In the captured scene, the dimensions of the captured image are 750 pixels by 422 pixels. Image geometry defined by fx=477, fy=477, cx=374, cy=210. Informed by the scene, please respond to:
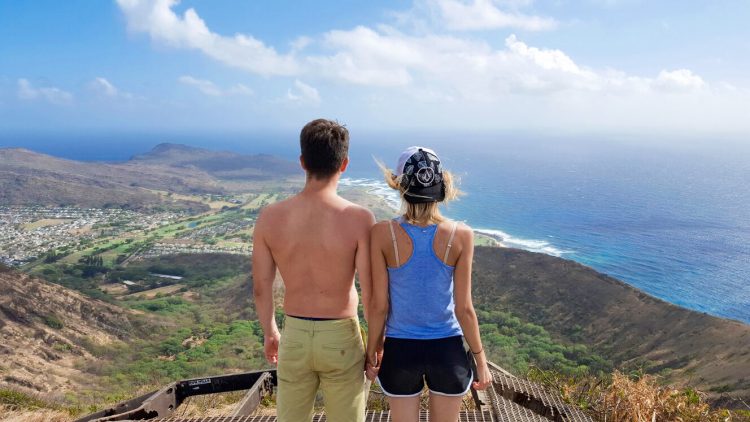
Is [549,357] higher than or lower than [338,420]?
lower

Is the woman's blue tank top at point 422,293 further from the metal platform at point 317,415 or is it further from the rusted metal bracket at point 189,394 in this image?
the rusted metal bracket at point 189,394

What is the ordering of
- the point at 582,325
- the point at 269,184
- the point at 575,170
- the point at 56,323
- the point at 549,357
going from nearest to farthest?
the point at 549,357
the point at 56,323
the point at 582,325
the point at 269,184
the point at 575,170

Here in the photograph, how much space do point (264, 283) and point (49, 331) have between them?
25720 mm

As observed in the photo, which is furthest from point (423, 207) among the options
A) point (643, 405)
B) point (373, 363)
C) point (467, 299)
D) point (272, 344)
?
point (643, 405)

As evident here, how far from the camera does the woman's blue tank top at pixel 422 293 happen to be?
2.51m

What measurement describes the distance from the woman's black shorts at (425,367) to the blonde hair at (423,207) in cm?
66

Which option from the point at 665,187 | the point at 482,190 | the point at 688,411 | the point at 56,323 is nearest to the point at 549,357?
the point at 688,411

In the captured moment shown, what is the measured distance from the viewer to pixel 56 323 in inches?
936

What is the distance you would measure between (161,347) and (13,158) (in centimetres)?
13796

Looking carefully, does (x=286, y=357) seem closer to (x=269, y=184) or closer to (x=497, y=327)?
(x=497, y=327)

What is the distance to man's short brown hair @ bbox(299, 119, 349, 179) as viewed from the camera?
8.42 ft

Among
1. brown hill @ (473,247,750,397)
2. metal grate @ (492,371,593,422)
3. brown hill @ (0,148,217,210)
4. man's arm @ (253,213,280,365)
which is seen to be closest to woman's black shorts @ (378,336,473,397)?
man's arm @ (253,213,280,365)

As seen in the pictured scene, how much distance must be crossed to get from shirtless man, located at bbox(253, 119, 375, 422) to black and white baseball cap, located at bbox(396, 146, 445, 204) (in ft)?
0.90

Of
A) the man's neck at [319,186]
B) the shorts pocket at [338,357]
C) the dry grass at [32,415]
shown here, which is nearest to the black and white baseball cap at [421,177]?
the man's neck at [319,186]
